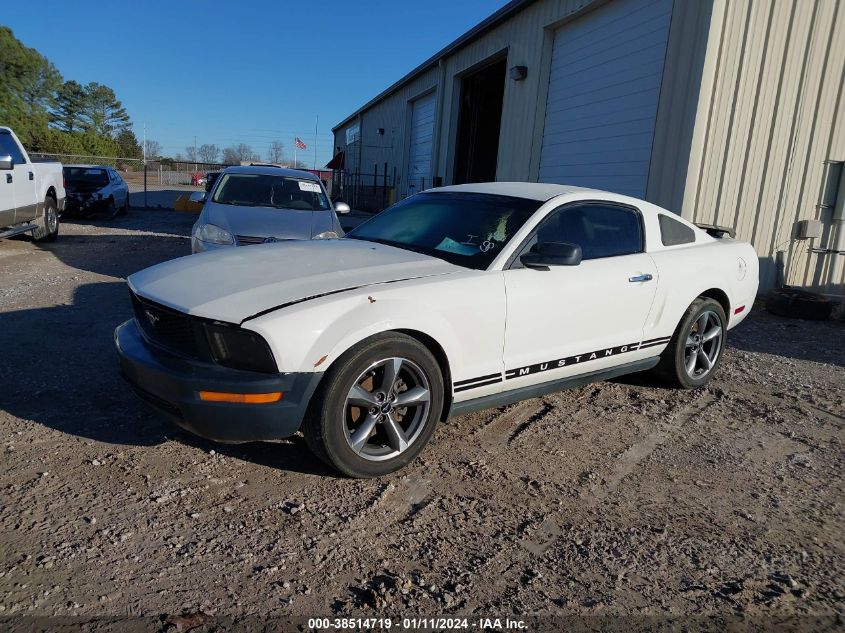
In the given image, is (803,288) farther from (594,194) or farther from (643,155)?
(594,194)

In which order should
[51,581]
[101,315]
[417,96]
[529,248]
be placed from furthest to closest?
1. [417,96]
2. [101,315]
3. [529,248]
4. [51,581]

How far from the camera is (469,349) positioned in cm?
346

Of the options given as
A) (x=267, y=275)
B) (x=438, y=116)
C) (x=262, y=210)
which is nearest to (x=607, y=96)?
(x=262, y=210)

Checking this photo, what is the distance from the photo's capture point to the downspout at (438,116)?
58.0 ft

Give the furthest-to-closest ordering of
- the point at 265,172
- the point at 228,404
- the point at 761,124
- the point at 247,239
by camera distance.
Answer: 1. the point at 265,172
2. the point at 761,124
3. the point at 247,239
4. the point at 228,404

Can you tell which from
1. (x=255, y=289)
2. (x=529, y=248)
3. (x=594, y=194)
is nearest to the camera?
(x=255, y=289)

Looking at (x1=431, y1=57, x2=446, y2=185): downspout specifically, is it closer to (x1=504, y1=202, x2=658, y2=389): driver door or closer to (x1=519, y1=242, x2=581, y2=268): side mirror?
(x1=504, y1=202, x2=658, y2=389): driver door

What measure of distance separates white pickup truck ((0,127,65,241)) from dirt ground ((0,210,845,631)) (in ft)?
19.3

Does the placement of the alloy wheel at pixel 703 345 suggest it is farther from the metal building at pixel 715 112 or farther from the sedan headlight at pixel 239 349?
the metal building at pixel 715 112

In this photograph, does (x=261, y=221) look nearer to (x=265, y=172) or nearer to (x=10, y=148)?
(x=265, y=172)

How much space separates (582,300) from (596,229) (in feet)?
2.15

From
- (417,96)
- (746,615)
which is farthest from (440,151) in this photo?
(746,615)

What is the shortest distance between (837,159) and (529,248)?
772 cm

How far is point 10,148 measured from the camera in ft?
33.3
